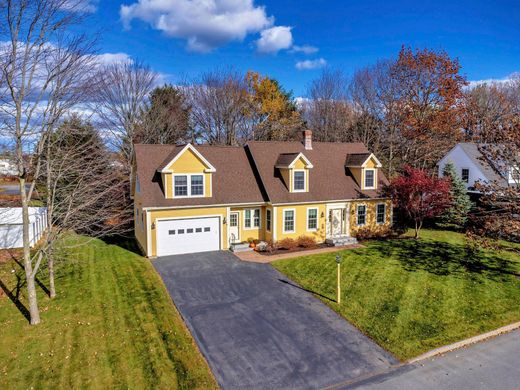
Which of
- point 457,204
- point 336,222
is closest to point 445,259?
point 336,222

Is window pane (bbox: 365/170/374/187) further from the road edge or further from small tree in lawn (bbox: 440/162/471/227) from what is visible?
the road edge

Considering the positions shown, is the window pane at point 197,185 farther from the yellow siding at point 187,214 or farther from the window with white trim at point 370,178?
the window with white trim at point 370,178

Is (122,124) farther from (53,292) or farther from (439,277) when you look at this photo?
(439,277)

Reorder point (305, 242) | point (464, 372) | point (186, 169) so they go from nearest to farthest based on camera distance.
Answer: point (464, 372)
point (186, 169)
point (305, 242)

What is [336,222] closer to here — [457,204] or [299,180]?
[299,180]

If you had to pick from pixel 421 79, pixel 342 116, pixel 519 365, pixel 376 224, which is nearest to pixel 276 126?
pixel 342 116

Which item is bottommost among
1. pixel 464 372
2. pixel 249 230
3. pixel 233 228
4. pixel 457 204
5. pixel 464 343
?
pixel 464 372

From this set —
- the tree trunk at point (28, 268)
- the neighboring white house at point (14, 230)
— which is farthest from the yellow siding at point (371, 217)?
the neighboring white house at point (14, 230)

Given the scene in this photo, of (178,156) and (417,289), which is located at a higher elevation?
(178,156)
